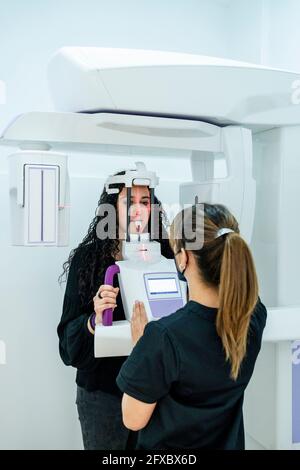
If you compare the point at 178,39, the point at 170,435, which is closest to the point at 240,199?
the point at 170,435

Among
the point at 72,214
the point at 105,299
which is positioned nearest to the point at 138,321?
the point at 105,299

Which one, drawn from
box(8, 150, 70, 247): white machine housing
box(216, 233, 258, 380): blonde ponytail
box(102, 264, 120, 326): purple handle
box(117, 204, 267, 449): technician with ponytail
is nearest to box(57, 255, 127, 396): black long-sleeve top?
box(102, 264, 120, 326): purple handle

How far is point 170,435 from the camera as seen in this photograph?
1.06 meters

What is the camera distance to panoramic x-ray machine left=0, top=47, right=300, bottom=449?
121 cm

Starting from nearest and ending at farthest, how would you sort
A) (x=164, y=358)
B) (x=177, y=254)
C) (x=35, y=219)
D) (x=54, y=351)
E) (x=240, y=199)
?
(x=164, y=358)
(x=177, y=254)
(x=35, y=219)
(x=240, y=199)
(x=54, y=351)

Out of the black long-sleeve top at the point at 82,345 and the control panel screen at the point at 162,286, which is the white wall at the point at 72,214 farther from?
the control panel screen at the point at 162,286

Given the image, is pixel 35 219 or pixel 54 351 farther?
pixel 54 351

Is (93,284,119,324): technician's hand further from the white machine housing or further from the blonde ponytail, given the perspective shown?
the blonde ponytail

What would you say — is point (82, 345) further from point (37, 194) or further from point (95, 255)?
point (37, 194)

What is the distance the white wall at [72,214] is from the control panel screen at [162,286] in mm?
701

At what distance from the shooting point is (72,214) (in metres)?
1.93

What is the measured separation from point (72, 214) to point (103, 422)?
0.81 metres
